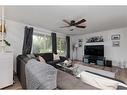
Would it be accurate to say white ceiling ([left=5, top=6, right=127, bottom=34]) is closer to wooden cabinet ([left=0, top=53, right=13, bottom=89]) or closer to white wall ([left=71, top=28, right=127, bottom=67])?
wooden cabinet ([left=0, top=53, right=13, bottom=89])

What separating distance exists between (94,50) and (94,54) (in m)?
0.23

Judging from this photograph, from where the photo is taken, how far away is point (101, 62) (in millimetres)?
5461

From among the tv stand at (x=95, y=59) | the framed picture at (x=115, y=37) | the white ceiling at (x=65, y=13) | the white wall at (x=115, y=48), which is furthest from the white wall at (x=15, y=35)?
the framed picture at (x=115, y=37)

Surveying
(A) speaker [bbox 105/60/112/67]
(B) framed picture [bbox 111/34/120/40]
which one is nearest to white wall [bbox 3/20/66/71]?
(A) speaker [bbox 105/60/112/67]

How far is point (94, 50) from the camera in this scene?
6004 millimetres

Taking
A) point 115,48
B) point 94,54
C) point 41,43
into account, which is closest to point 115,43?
point 115,48

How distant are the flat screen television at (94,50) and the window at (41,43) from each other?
2234 millimetres

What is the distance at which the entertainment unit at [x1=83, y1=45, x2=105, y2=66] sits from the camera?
18.5 ft

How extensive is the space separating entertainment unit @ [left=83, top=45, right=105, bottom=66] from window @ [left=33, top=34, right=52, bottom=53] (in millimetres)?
2233

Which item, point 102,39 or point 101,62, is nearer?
point 101,62
